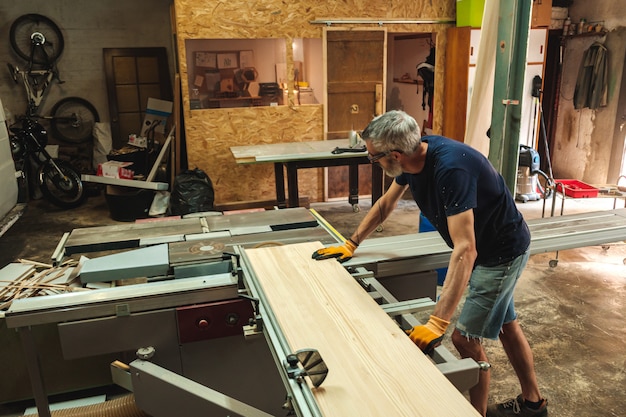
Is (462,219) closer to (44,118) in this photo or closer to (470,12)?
(470,12)

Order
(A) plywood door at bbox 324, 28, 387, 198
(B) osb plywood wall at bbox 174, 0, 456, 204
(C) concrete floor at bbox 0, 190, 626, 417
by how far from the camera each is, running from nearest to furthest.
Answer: (C) concrete floor at bbox 0, 190, 626, 417
(B) osb plywood wall at bbox 174, 0, 456, 204
(A) plywood door at bbox 324, 28, 387, 198

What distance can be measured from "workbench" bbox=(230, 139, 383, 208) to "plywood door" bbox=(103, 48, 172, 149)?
219cm

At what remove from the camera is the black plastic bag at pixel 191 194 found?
5.41 metres

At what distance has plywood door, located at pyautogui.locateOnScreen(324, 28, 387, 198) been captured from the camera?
6.05 m

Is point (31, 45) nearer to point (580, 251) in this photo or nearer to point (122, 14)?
point (122, 14)

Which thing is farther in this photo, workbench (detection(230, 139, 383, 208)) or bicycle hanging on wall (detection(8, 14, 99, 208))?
bicycle hanging on wall (detection(8, 14, 99, 208))

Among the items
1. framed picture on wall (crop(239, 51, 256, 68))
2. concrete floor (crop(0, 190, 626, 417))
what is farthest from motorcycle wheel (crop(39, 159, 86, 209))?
framed picture on wall (crop(239, 51, 256, 68))

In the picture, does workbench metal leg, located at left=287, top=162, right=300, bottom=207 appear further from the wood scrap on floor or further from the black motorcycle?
the black motorcycle

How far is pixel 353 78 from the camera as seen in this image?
619 cm

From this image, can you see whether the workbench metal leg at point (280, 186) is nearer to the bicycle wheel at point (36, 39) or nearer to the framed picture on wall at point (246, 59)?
the framed picture on wall at point (246, 59)

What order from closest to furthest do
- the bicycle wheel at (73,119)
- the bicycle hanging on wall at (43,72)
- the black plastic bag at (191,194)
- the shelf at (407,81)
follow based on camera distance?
1. the black plastic bag at (191,194)
2. the bicycle hanging on wall at (43,72)
3. the bicycle wheel at (73,119)
4. the shelf at (407,81)

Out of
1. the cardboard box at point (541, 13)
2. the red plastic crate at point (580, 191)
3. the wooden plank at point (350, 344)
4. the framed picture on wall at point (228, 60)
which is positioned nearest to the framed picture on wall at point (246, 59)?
the framed picture on wall at point (228, 60)

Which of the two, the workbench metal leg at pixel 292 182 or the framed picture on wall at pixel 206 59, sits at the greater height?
the framed picture on wall at pixel 206 59

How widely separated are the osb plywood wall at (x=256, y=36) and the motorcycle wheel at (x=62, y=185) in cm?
161
